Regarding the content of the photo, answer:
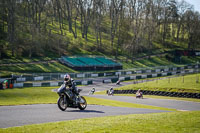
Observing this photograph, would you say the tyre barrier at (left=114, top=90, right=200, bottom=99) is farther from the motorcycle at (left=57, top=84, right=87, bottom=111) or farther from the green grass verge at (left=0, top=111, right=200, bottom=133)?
the green grass verge at (left=0, top=111, right=200, bottom=133)

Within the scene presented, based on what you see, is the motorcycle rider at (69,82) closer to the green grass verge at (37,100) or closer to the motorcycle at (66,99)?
the motorcycle at (66,99)

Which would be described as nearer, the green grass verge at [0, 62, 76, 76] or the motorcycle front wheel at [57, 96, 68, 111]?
the motorcycle front wheel at [57, 96, 68, 111]

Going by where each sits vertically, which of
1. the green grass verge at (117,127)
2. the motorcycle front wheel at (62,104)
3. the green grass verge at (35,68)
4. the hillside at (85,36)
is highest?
the hillside at (85,36)

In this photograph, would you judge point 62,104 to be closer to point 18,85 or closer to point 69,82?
point 69,82

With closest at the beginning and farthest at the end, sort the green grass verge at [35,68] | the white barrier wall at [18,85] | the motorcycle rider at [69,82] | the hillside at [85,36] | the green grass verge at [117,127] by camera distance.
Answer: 1. the green grass verge at [117,127]
2. the motorcycle rider at [69,82]
3. the white barrier wall at [18,85]
4. the green grass verge at [35,68]
5. the hillside at [85,36]

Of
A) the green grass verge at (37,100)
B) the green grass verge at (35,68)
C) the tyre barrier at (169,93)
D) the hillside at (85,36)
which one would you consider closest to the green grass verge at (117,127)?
the green grass verge at (37,100)

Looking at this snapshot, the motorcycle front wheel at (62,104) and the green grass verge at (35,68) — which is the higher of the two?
the green grass verge at (35,68)

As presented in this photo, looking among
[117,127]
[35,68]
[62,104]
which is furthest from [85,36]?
[117,127]

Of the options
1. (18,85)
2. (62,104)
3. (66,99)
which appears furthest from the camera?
(18,85)

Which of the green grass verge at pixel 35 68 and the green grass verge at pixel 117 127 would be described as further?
the green grass verge at pixel 35 68

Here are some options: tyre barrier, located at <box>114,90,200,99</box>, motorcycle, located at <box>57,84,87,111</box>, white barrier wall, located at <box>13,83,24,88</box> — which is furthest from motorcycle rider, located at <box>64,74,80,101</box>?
white barrier wall, located at <box>13,83,24,88</box>

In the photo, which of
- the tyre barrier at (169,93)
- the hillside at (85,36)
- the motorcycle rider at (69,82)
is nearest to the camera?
the motorcycle rider at (69,82)

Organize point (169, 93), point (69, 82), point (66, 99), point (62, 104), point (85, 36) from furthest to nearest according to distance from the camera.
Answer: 1. point (85, 36)
2. point (169, 93)
3. point (66, 99)
4. point (62, 104)
5. point (69, 82)

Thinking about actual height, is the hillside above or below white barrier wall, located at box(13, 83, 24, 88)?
above
